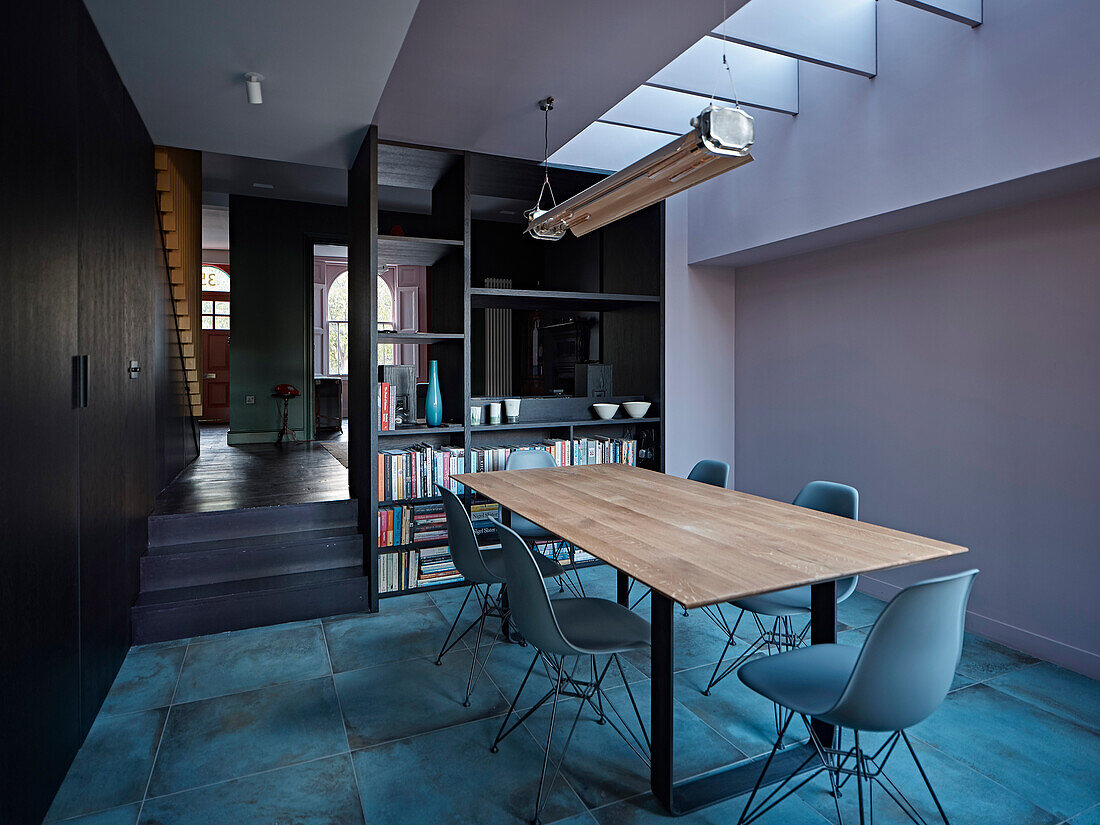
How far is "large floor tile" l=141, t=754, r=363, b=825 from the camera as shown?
76.7 inches

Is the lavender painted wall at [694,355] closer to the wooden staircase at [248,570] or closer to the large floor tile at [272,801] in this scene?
the wooden staircase at [248,570]

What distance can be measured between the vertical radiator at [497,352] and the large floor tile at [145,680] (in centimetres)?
503

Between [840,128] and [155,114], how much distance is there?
375 centimetres

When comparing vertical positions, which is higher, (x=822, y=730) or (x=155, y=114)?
(x=155, y=114)

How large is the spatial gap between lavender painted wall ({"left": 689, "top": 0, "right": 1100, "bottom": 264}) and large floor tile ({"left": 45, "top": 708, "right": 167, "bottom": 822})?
13.3ft

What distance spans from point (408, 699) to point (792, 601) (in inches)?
64.5

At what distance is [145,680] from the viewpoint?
2848 mm

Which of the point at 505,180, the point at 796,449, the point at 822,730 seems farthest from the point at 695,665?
the point at 505,180

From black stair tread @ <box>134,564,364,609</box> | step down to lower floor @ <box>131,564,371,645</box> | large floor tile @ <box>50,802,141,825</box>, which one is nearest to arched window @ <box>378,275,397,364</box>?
black stair tread @ <box>134,564,364,609</box>

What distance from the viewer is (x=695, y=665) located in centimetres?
299

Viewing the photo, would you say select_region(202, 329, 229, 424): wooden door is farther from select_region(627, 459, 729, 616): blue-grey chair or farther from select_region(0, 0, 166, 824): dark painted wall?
select_region(627, 459, 729, 616): blue-grey chair

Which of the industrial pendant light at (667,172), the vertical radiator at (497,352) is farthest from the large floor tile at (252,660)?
the vertical radiator at (497,352)

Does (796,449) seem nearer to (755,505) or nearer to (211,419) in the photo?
(755,505)

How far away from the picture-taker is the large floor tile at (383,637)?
3.08 metres
